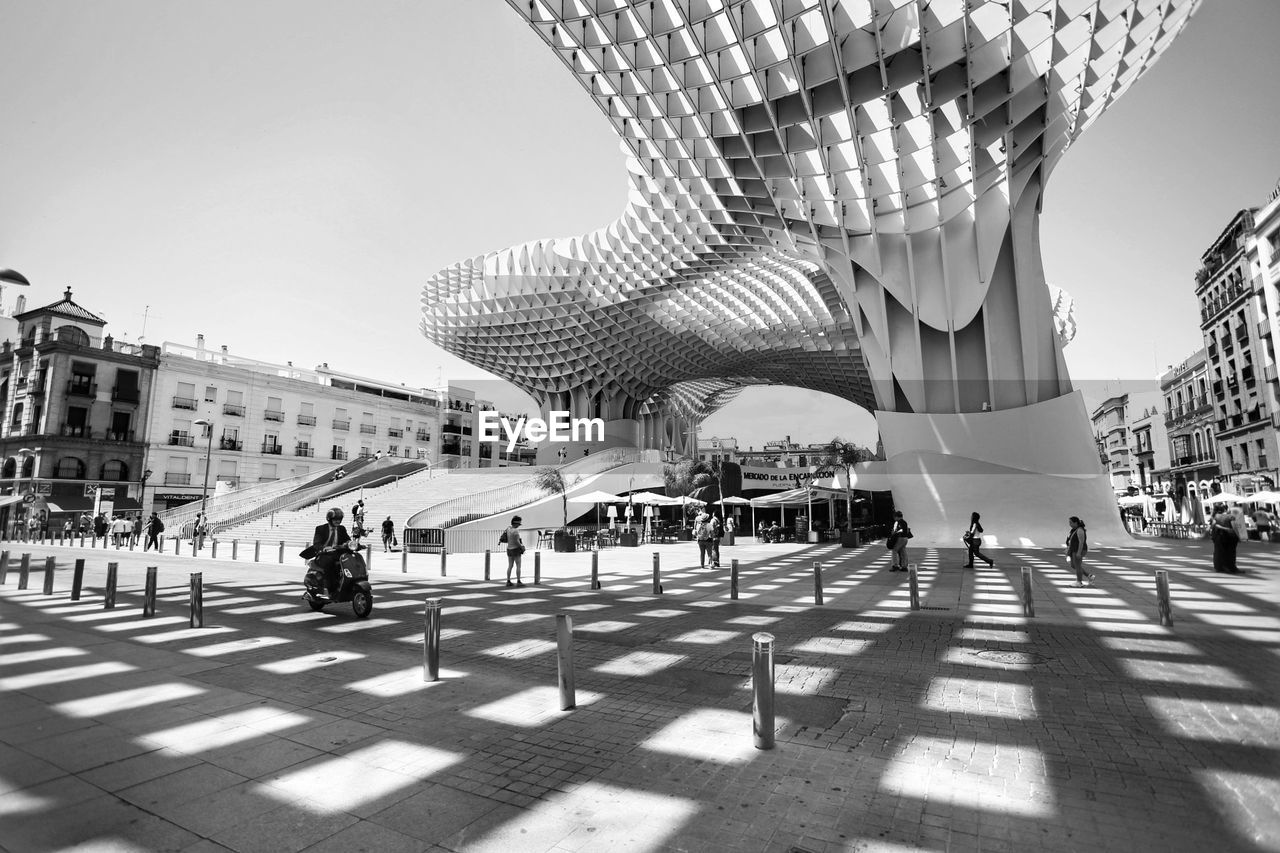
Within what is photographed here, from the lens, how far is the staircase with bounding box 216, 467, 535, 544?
31.6 meters

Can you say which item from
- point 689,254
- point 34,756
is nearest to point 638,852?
point 34,756

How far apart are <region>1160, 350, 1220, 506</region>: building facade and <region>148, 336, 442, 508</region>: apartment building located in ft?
206

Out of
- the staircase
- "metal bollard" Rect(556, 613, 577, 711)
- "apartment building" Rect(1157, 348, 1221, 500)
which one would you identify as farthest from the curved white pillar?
"metal bollard" Rect(556, 613, 577, 711)

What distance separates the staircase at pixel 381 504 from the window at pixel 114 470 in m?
17.7

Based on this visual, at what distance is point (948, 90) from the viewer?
19.7 metres

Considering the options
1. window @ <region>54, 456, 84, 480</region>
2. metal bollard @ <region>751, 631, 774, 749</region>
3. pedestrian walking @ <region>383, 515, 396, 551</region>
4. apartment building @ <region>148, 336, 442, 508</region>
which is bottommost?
metal bollard @ <region>751, 631, 774, 749</region>

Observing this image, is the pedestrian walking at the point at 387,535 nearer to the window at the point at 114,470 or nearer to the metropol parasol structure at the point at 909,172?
the metropol parasol structure at the point at 909,172

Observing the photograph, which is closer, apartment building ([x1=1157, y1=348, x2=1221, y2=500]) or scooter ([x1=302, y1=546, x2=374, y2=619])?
scooter ([x1=302, y1=546, x2=374, y2=619])

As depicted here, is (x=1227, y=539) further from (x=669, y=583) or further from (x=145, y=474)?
(x=145, y=474)

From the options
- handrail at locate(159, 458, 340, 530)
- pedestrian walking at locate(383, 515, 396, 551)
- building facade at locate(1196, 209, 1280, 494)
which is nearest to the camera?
pedestrian walking at locate(383, 515, 396, 551)

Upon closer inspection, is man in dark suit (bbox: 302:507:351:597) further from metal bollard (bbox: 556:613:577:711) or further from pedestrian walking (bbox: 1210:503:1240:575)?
pedestrian walking (bbox: 1210:503:1240:575)

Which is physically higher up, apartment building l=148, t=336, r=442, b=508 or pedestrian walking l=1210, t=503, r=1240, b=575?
apartment building l=148, t=336, r=442, b=508

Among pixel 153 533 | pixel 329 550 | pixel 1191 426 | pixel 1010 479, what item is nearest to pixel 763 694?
pixel 329 550

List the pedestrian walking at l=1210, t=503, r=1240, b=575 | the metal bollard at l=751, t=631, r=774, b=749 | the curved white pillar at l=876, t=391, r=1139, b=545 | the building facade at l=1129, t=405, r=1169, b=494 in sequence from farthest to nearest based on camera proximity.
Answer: the building facade at l=1129, t=405, r=1169, b=494 → the curved white pillar at l=876, t=391, r=1139, b=545 → the pedestrian walking at l=1210, t=503, r=1240, b=575 → the metal bollard at l=751, t=631, r=774, b=749
